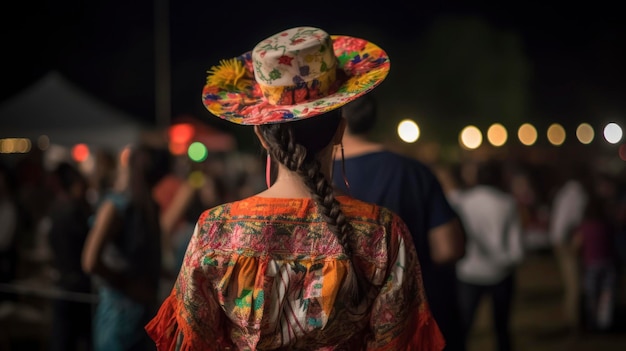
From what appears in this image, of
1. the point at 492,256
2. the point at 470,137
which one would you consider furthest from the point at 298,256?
the point at 470,137

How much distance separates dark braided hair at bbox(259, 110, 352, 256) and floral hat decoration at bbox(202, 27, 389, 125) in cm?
4

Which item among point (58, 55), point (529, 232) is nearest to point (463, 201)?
point (529, 232)

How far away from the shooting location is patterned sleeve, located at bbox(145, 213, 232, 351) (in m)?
2.04

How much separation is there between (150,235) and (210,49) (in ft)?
95.8

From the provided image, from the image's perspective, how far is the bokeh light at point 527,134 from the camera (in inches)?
1883

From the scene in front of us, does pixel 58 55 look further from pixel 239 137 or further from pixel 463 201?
pixel 239 137

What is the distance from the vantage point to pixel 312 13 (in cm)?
2088

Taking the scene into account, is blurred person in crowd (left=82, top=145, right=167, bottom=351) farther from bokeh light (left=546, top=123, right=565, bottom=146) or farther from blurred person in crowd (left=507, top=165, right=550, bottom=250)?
bokeh light (left=546, top=123, right=565, bottom=146)

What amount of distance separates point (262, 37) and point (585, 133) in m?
39.9

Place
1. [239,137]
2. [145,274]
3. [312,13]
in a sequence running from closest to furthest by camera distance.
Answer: [145,274] < [312,13] < [239,137]

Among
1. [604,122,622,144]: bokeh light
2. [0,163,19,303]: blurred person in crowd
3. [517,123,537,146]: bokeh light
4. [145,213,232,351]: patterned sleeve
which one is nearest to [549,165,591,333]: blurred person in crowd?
[0,163,19,303]: blurred person in crowd

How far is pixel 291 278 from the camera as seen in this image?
2.04 meters

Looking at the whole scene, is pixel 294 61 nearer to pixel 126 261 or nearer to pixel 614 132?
pixel 126 261

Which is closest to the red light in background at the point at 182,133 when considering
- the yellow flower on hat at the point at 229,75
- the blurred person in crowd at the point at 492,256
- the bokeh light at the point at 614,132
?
the bokeh light at the point at 614,132
